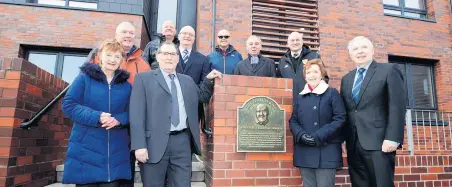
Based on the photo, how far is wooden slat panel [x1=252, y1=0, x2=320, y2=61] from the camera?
23.7ft

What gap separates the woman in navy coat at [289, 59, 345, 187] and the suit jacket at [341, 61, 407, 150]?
0.42 ft

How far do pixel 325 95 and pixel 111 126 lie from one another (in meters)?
1.83

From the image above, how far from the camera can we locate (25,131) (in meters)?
2.87

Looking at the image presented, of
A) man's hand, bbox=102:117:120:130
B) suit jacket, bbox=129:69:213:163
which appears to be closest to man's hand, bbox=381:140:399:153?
suit jacket, bbox=129:69:213:163

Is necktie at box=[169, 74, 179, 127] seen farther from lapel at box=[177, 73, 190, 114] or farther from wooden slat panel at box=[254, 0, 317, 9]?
wooden slat panel at box=[254, 0, 317, 9]

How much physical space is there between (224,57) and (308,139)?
5.89 ft

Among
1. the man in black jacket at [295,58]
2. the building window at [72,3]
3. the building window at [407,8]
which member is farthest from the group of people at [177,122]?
the building window at [407,8]

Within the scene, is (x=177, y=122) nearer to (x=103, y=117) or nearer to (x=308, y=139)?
(x=103, y=117)

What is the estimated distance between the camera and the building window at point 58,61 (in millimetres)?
A: 6840

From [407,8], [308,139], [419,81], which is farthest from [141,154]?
[407,8]

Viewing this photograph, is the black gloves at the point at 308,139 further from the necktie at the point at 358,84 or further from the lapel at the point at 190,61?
the lapel at the point at 190,61

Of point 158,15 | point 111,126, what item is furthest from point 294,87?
point 158,15

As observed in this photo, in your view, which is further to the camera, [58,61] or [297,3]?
[297,3]

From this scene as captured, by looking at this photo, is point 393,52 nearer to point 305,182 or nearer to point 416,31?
point 416,31
